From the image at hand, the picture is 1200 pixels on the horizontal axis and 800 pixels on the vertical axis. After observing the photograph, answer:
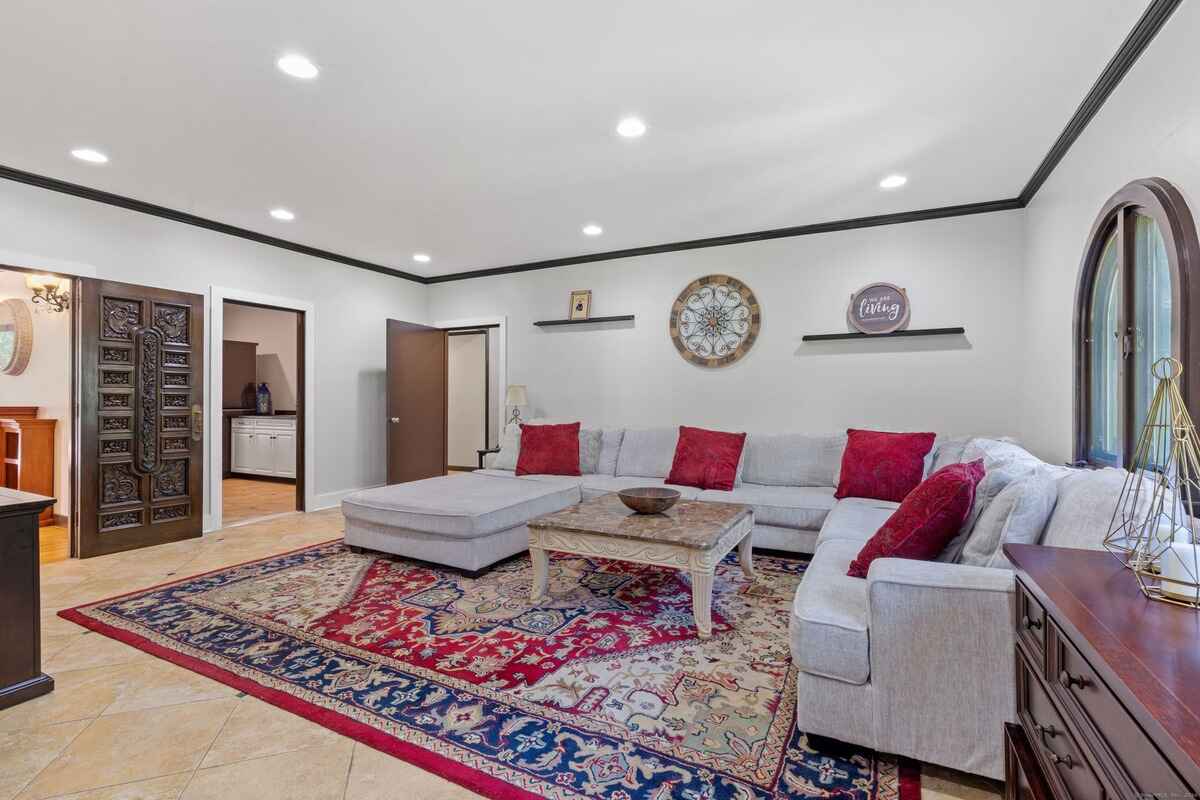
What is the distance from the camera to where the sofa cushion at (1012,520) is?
1.65 metres

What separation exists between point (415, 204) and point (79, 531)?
3210 mm

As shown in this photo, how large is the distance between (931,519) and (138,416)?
16.3 feet

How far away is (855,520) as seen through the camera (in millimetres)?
2943

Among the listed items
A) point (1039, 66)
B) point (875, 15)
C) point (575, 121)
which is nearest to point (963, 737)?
point (875, 15)

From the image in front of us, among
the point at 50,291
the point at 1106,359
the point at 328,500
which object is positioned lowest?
the point at 328,500

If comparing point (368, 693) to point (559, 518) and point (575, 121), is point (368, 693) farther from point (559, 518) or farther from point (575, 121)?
point (575, 121)

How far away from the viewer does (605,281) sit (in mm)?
5371

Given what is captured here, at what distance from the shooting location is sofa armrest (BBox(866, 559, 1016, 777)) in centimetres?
149

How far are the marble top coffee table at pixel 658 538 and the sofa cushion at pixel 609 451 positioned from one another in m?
1.57

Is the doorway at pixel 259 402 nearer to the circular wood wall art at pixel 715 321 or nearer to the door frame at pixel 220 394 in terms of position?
the door frame at pixel 220 394

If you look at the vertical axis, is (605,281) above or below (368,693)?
above

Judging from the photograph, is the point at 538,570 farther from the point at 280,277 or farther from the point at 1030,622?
the point at 280,277

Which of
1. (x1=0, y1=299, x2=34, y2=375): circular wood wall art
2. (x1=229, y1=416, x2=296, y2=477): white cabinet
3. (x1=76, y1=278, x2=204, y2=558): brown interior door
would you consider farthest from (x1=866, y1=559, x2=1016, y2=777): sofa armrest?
(x1=229, y1=416, x2=296, y2=477): white cabinet

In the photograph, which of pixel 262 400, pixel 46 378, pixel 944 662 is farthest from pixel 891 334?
pixel 262 400
